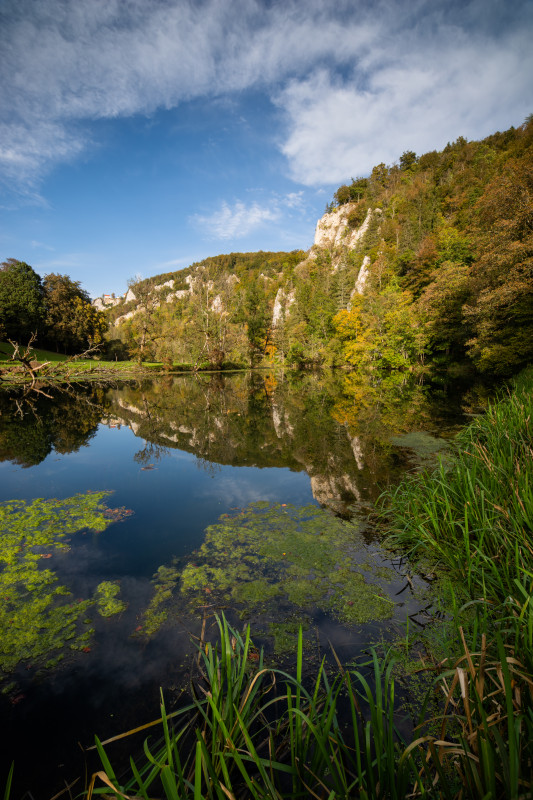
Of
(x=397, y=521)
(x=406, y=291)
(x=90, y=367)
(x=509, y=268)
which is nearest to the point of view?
(x=397, y=521)

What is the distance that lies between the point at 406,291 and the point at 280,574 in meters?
37.8

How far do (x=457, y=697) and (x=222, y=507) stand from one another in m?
4.70

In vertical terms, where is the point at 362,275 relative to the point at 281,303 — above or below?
below

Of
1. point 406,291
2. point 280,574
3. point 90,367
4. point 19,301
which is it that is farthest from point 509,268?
point 19,301

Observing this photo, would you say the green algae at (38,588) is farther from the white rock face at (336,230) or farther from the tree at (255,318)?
the white rock face at (336,230)

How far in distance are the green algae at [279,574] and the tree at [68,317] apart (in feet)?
153

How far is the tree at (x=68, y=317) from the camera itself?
46000 millimetres

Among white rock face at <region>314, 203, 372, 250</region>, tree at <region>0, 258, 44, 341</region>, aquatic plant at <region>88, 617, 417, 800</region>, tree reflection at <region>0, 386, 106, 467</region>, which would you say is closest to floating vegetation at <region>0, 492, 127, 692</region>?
aquatic plant at <region>88, 617, 417, 800</region>

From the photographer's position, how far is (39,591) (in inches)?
165

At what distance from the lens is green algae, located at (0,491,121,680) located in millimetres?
3350

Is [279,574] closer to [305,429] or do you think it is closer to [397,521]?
→ [397,521]

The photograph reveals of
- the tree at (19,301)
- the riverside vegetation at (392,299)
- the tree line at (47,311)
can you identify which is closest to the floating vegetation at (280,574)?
the riverside vegetation at (392,299)

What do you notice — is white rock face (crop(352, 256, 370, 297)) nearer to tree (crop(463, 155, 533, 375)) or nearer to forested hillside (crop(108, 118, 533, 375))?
forested hillside (crop(108, 118, 533, 375))

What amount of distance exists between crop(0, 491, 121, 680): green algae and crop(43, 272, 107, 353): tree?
44.1m
